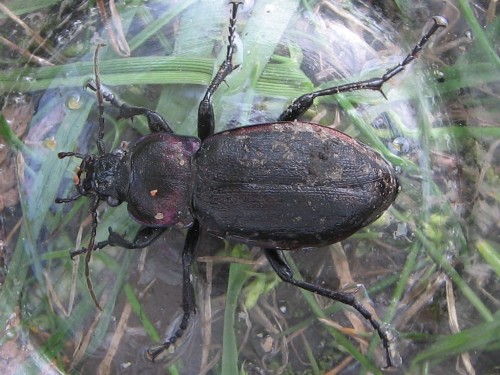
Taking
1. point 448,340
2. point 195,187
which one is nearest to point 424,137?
point 448,340

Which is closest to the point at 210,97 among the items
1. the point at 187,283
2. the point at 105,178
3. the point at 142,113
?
the point at 142,113

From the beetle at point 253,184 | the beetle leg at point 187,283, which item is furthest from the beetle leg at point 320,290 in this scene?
the beetle leg at point 187,283

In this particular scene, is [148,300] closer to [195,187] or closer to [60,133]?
[195,187]

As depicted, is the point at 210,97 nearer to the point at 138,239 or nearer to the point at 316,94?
the point at 316,94

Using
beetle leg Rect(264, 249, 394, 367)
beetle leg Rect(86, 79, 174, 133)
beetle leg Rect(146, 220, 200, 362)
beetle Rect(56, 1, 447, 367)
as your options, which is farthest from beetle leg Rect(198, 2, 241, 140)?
beetle leg Rect(264, 249, 394, 367)

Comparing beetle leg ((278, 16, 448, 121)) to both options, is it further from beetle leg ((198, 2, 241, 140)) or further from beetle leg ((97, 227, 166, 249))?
beetle leg ((97, 227, 166, 249))

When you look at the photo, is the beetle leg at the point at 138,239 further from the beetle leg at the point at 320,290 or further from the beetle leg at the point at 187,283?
the beetle leg at the point at 320,290

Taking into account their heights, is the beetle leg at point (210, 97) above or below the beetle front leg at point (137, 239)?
above
